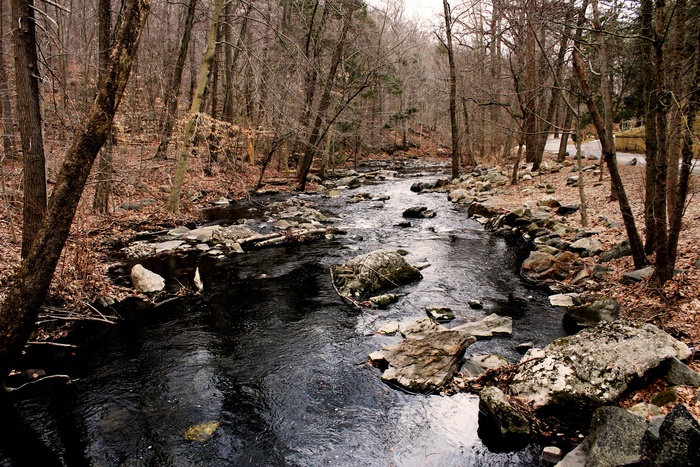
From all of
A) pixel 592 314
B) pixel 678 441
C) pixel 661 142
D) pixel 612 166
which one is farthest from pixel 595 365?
pixel 612 166

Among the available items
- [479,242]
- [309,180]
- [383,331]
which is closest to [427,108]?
[309,180]

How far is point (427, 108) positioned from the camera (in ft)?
166

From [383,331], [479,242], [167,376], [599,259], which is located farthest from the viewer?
[479,242]

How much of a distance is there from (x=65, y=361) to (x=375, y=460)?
4.59m

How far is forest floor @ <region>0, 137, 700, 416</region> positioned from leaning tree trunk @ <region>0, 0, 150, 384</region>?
2.19m

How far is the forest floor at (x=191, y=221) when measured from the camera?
6.32m

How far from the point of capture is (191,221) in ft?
45.0

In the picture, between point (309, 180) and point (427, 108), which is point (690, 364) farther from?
point (427, 108)

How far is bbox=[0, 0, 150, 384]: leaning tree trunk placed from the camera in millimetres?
4453

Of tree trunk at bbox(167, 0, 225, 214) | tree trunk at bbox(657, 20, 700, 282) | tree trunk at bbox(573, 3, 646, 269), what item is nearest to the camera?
tree trunk at bbox(657, 20, 700, 282)

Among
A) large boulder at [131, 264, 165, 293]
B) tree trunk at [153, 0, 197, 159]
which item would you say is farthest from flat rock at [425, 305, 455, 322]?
tree trunk at [153, 0, 197, 159]

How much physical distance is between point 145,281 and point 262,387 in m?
4.23

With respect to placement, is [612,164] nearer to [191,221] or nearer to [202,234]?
[202,234]

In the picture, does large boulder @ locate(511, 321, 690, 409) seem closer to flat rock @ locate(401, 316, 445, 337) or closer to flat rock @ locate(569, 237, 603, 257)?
flat rock @ locate(401, 316, 445, 337)
